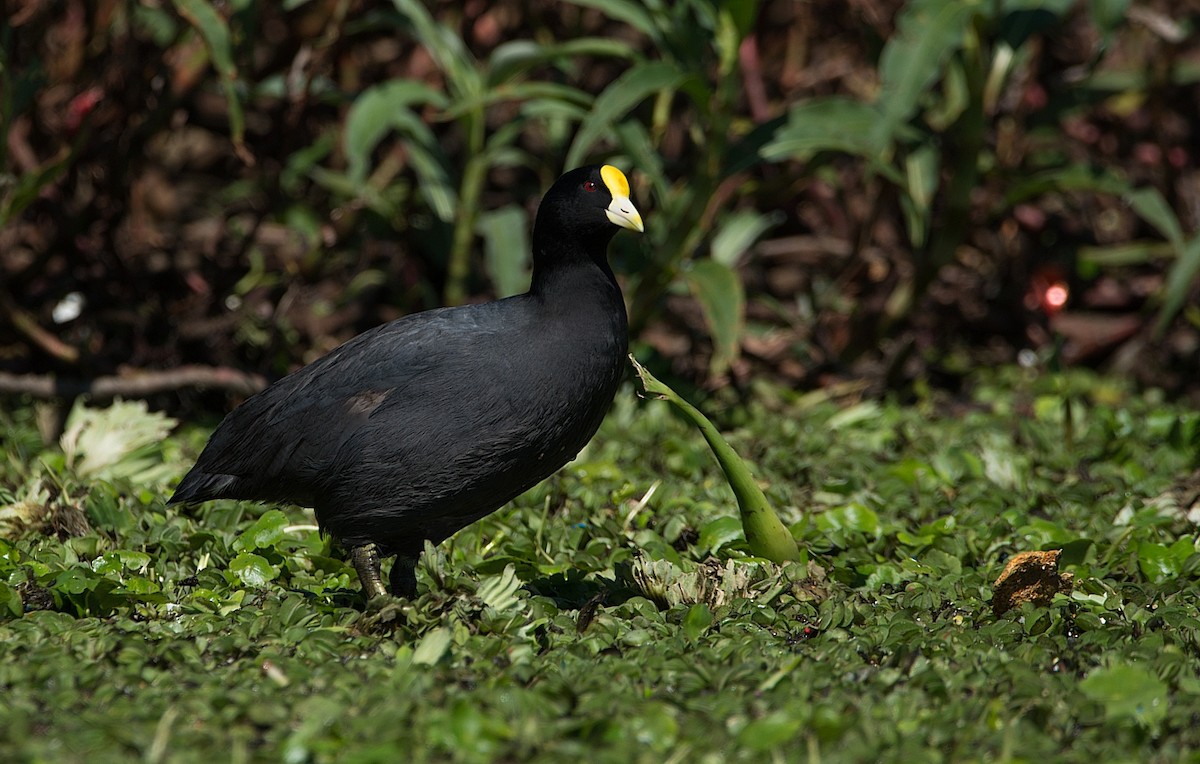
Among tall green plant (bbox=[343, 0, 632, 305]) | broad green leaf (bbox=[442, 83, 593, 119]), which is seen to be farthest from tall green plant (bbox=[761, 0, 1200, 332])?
tall green plant (bbox=[343, 0, 632, 305])

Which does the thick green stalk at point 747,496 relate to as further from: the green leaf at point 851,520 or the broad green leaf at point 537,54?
the broad green leaf at point 537,54

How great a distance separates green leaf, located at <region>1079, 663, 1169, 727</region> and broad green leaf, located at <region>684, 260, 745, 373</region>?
7.41 feet

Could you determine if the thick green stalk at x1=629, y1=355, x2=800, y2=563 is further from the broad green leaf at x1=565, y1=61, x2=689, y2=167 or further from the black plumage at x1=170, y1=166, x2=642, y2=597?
the broad green leaf at x1=565, y1=61, x2=689, y2=167

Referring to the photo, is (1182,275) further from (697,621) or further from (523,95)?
(697,621)

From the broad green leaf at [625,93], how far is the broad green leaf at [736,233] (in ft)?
3.61

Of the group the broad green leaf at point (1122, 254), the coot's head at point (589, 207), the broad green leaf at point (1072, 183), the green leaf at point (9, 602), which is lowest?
the broad green leaf at point (1122, 254)

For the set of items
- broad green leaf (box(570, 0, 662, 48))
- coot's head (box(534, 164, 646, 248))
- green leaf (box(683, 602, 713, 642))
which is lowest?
green leaf (box(683, 602, 713, 642))

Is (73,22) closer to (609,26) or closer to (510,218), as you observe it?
(510,218)

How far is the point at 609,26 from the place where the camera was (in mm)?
7426

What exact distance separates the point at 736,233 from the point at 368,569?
2811 mm

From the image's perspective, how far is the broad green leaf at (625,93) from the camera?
4.91 m

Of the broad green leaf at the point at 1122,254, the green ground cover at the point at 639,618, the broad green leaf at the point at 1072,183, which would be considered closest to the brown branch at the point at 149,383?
the green ground cover at the point at 639,618

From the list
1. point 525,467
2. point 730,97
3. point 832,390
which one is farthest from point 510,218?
point 525,467

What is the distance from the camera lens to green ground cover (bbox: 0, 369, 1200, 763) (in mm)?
2754
